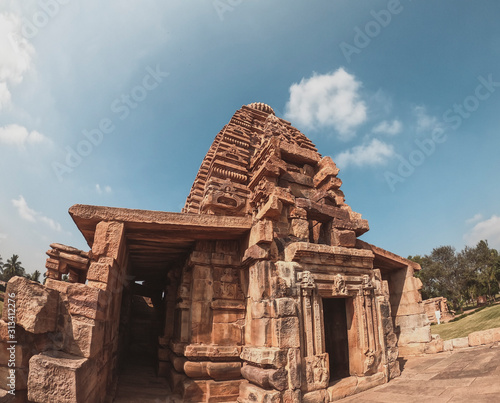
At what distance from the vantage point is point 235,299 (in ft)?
22.1

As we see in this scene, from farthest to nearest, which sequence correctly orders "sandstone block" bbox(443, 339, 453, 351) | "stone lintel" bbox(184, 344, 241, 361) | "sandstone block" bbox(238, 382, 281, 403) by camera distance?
"sandstone block" bbox(443, 339, 453, 351) < "stone lintel" bbox(184, 344, 241, 361) < "sandstone block" bbox(238, 382, 281, 403)

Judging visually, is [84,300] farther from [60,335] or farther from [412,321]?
[412,321]

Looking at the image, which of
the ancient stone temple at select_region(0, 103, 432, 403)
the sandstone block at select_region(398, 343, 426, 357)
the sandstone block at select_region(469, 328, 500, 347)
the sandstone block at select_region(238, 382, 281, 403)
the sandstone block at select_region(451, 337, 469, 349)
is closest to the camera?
the ancient stone temple at select_region(0, 103, 432, 403)

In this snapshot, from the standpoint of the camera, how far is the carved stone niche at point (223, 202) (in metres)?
7.51

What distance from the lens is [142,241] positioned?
6.73 meters

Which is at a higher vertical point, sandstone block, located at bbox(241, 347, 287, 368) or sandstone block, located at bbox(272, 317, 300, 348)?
sandstone block, located at bbox(272, 317, 300, 348)

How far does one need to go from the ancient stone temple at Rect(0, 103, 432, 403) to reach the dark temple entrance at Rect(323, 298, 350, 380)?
1.5 inches

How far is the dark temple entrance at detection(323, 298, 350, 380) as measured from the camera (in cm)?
784

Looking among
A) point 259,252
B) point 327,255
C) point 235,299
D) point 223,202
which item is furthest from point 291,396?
point 223,202

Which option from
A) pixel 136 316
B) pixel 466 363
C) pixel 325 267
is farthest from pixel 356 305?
pixel 136 316

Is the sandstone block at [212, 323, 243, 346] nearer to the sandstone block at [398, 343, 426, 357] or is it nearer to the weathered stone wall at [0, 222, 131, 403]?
the weathered stone wall at [0, 222, 131, 403]

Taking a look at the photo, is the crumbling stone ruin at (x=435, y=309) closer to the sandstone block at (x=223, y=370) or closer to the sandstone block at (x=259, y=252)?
the sandstone block at (x=223, y=370)

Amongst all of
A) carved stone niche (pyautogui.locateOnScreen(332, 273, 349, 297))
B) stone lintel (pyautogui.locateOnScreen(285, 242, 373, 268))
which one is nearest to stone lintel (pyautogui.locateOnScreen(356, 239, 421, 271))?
stone lintel (pyautogui.locateOnScreen(285, 242, 373, 268))

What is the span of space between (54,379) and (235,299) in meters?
3.88
